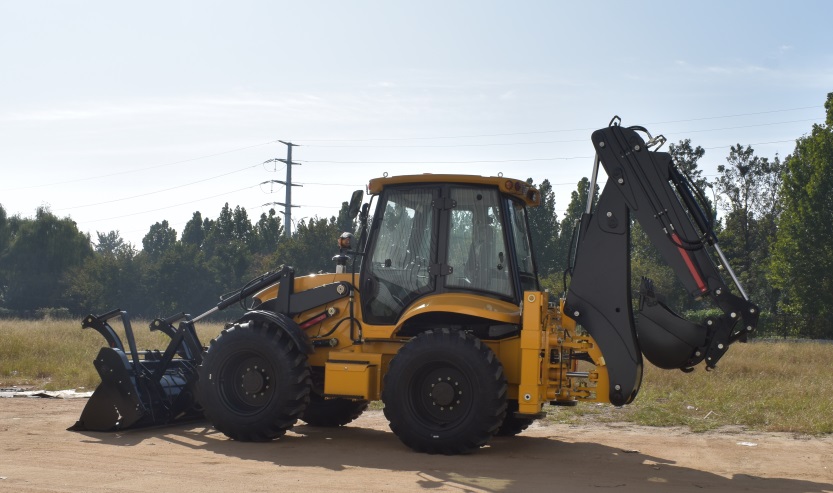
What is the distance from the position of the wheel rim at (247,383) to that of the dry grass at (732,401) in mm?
4470

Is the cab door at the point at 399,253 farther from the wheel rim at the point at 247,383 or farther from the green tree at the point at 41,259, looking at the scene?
the green tree at the point at 41,259

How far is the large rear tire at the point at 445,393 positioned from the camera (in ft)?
30.2

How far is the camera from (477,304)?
31.7 feet

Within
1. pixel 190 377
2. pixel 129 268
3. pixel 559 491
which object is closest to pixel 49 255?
pixel 129 268

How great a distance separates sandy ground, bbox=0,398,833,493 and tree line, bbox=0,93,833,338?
645 inches

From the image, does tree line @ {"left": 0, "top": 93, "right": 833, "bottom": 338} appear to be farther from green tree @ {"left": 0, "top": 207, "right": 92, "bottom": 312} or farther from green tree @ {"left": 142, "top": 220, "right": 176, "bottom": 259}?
green tree @ {"left": 142, "top": 220, "right": 176, "bottom": 259}

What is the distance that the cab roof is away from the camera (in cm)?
1008

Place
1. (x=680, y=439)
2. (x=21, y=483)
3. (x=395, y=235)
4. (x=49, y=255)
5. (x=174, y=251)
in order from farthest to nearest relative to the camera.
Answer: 1. (x=49, y=255)
2. (x=174, y=251)
3. (x=680, y=439)
4. (x=395, y=235)
5. (x=21, y=483)

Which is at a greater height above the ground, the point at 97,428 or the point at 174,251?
the point at 174,251

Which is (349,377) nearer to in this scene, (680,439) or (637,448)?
(637,448)

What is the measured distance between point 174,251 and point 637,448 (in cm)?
5486

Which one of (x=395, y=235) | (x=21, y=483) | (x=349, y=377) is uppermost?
(x=395, y=235)

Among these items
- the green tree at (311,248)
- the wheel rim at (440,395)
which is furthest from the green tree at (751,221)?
the wheel rim at (440,395)

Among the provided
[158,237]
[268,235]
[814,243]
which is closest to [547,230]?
[814,243]
